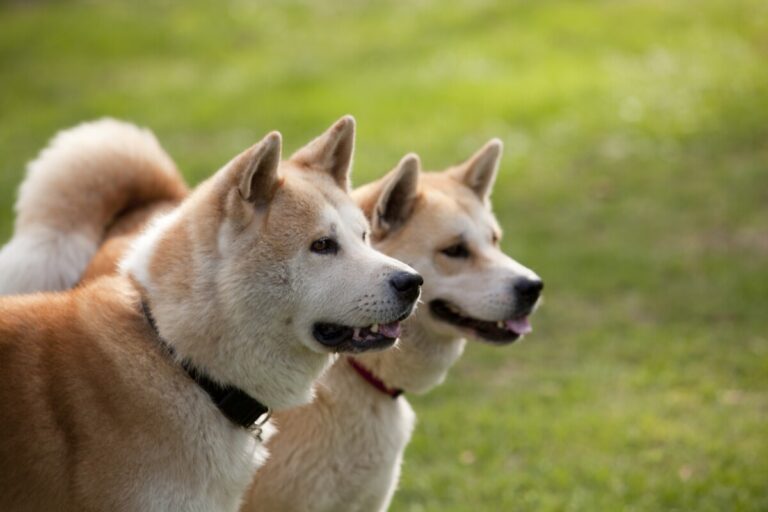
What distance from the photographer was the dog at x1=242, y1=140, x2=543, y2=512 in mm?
4156

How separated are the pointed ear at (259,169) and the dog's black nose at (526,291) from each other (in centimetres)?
149

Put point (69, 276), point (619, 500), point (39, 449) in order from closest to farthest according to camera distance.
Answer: point (39, 449), point (69, 276), point (619, 500)

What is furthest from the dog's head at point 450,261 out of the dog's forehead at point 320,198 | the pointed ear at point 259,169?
the pointed ear at point 259,169

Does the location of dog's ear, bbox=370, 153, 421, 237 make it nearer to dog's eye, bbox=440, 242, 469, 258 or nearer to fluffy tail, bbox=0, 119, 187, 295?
dog's eye, bbox=440, 242, 469, 258

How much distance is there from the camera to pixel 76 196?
500cm

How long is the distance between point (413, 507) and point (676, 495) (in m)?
1.46

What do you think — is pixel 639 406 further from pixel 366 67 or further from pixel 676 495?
pixel 366 67

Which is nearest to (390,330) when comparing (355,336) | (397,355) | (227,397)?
(355,336)

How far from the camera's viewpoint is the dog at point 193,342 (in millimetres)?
3201

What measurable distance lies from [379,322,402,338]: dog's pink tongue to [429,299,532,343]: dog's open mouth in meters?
0.85

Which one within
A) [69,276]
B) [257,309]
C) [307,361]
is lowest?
[69,276]

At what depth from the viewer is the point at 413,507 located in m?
5.39

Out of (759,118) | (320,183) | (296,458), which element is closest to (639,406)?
(296,458)

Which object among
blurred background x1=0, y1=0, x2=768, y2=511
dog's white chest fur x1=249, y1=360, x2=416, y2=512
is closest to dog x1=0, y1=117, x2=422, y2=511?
dog's white chest fur x1=249, y1=360, x2=416, y2=512
